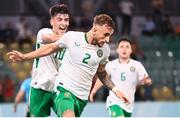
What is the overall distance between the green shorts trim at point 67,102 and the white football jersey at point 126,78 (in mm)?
2545

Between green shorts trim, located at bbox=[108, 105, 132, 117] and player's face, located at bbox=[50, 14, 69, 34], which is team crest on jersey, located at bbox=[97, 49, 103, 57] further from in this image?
green shorts trim, located at bbox=[108, 105, 132, 117]

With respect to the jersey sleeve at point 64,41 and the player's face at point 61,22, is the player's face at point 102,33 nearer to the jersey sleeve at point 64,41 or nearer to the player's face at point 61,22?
the jersey sleeve at point 64,41

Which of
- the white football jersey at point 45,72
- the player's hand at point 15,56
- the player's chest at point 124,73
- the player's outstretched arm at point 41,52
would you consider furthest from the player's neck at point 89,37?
the player's chest at point 124,73

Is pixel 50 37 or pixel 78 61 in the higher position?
pixel 50 37

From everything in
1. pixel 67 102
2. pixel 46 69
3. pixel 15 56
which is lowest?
pixel 67 102

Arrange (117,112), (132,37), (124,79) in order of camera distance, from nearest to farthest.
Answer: (117,112)
(124,79)
(132,37)

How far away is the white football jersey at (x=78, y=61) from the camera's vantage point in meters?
7.88

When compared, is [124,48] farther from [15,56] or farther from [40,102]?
[15,56]

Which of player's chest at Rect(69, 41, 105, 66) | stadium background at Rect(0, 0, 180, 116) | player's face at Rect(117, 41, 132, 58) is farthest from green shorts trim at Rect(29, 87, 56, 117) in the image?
stadium background at Rect(0, 0, 180, 116)

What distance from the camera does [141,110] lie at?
15.3 meters

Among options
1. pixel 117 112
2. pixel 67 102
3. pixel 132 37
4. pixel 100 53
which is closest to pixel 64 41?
pixel 100 53

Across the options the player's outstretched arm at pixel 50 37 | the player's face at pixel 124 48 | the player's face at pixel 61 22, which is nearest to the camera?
the player's outstretched arm at pixel 50 37

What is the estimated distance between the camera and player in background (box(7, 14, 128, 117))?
7.75 meters

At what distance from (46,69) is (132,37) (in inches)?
388
